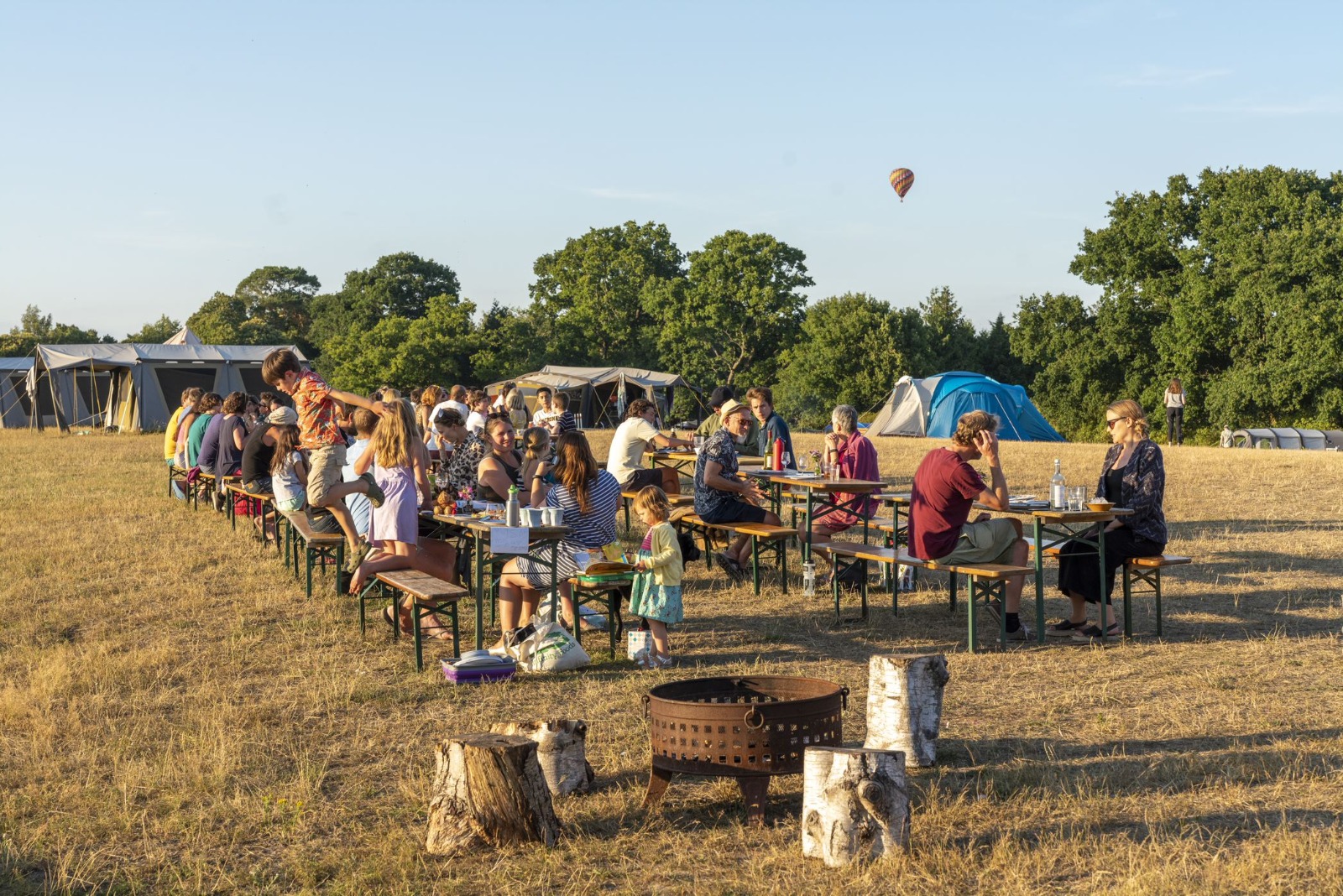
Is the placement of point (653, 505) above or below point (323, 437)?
below

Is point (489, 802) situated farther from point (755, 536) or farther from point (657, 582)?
point (755, 536)

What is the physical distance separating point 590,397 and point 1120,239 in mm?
17240

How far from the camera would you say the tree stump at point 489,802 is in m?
4.12

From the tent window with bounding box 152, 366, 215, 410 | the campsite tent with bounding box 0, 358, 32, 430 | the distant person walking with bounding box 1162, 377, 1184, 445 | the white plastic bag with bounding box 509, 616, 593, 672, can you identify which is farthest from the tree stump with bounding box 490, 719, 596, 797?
the campsite tent with bounding box 0, 358, 32, 430

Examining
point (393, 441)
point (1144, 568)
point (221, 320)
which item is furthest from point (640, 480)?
point (221, 320)

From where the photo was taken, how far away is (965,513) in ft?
24.0

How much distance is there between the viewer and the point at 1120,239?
3784 centimetres

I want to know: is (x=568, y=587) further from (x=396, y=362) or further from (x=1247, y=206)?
(x=396, y=362)

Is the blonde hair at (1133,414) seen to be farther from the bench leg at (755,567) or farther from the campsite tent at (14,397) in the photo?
the campsite tent at (14,397)

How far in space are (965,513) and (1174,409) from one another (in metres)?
22.8

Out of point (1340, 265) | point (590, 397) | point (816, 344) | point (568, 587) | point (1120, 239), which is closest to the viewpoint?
point (568, 587)

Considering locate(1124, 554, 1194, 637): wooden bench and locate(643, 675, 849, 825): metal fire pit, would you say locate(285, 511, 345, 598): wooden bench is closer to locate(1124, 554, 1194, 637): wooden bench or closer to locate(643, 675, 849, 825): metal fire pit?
locate(643, 675, 849, 825): metal fire pit

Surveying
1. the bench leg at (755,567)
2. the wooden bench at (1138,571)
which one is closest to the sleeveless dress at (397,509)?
the bench leg at (755,567)

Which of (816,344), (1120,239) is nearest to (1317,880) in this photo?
(1120,239)
